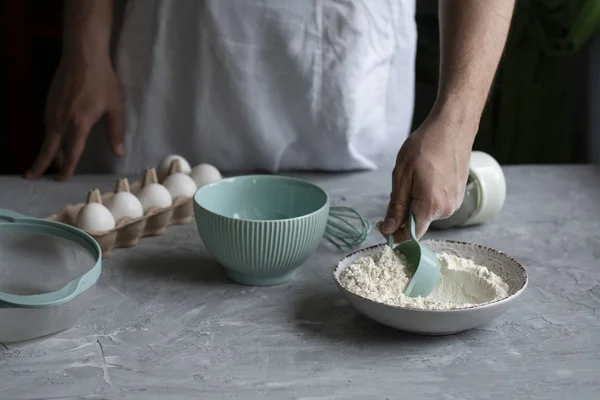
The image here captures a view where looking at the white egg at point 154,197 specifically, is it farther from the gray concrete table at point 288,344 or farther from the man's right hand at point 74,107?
the man's right hand at point 74,107

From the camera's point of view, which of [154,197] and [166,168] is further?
[166,168]

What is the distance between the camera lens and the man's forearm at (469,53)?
3.17ft

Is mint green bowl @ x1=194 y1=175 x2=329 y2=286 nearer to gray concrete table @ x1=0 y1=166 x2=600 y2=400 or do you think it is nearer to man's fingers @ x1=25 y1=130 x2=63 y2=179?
gray concrete table @ x1=0 y1=166 x2=600 y2=400

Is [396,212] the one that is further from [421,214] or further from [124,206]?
[124,206]

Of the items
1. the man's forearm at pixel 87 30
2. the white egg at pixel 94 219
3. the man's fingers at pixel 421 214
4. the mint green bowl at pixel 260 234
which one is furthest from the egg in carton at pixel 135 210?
the man's fingers at pixel 421 214

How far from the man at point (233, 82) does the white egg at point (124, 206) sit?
27cm

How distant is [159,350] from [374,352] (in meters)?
0.22

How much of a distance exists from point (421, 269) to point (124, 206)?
0.43 meters

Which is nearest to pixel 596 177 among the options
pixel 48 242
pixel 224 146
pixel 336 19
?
pixel 336 19

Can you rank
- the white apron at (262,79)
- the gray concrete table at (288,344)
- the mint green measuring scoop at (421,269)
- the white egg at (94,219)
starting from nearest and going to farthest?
1. the gray concrete table at (288,344)
2. the mint green measuring scoop at (421,269)
3. the white egg at (94,219)
4. the white apron at (262,79)

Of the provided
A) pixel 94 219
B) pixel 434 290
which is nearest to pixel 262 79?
pixel 94 219

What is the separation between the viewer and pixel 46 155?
134cm

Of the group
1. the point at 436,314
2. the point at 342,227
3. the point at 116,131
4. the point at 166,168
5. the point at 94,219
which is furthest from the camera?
the point at 116,131

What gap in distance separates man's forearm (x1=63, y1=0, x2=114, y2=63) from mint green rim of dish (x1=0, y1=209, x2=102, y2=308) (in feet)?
1.39
